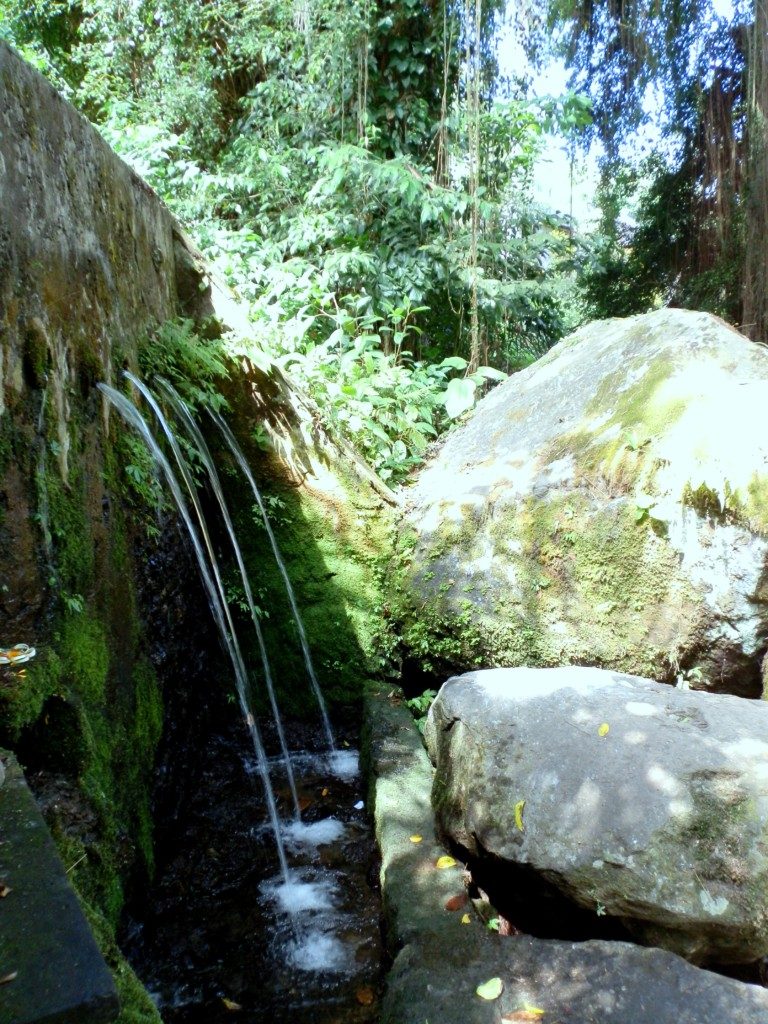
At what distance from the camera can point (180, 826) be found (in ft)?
12.5

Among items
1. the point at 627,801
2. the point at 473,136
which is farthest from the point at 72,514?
the point at 473,136

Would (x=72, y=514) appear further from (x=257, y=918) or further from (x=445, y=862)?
(x=445, y=862)

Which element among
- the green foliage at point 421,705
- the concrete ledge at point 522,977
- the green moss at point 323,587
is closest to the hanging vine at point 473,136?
the green moss at point 323,587

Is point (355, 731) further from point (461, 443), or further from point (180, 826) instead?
point (461, 443)

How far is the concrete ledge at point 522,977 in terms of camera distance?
209 cm

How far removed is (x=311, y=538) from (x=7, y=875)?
371 centimetres

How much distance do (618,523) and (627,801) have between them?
6.31ft

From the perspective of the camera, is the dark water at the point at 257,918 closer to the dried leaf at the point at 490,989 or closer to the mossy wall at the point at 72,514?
the mossy wall at the point at 72,514

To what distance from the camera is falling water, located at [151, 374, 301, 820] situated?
4.29m

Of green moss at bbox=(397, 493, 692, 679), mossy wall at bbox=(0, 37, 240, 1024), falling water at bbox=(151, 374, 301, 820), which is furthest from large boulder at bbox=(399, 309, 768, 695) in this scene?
mossy wall at bbox=(0, 37, 240, 1024)

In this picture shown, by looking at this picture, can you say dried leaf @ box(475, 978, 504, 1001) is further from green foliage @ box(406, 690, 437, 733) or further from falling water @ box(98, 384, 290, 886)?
green foliage @ box(406, 690, 437, 733)

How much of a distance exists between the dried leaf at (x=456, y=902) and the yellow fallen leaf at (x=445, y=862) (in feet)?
0.61

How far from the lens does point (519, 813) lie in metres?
2.68

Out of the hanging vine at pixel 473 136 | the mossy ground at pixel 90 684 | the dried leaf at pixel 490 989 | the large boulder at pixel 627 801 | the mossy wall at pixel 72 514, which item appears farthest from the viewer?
the hanging vine at pixel 473 136
